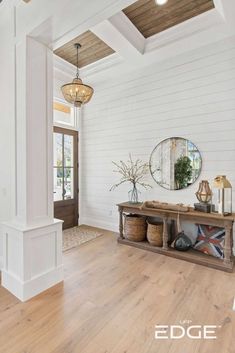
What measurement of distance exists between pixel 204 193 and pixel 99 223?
253 cm

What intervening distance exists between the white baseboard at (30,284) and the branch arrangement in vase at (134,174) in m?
2.02

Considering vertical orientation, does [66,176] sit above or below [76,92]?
below

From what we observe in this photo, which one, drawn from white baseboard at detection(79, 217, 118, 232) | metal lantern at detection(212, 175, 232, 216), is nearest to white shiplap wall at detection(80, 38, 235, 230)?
white baseboard at detection(79, 217, 118, 232)

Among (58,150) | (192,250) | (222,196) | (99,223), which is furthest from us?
(99,223)

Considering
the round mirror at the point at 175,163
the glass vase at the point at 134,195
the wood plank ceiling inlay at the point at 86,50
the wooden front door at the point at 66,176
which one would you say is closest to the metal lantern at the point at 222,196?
the round mirror at the point at 175,163

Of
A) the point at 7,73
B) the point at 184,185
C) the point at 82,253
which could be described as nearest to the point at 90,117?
the point at 7,73

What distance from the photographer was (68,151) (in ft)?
15.3

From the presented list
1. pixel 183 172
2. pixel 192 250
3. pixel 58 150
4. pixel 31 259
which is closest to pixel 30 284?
pixel 31 259

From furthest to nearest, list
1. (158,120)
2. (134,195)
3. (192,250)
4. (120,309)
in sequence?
(134,195) < (158,120) < (192,250) < (120,309)

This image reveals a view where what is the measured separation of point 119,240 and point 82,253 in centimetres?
77

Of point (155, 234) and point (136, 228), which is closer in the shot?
point (155, 234)

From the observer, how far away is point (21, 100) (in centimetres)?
213

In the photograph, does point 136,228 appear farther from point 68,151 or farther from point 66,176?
point 68,151

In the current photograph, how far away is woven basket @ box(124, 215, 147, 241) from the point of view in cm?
356
